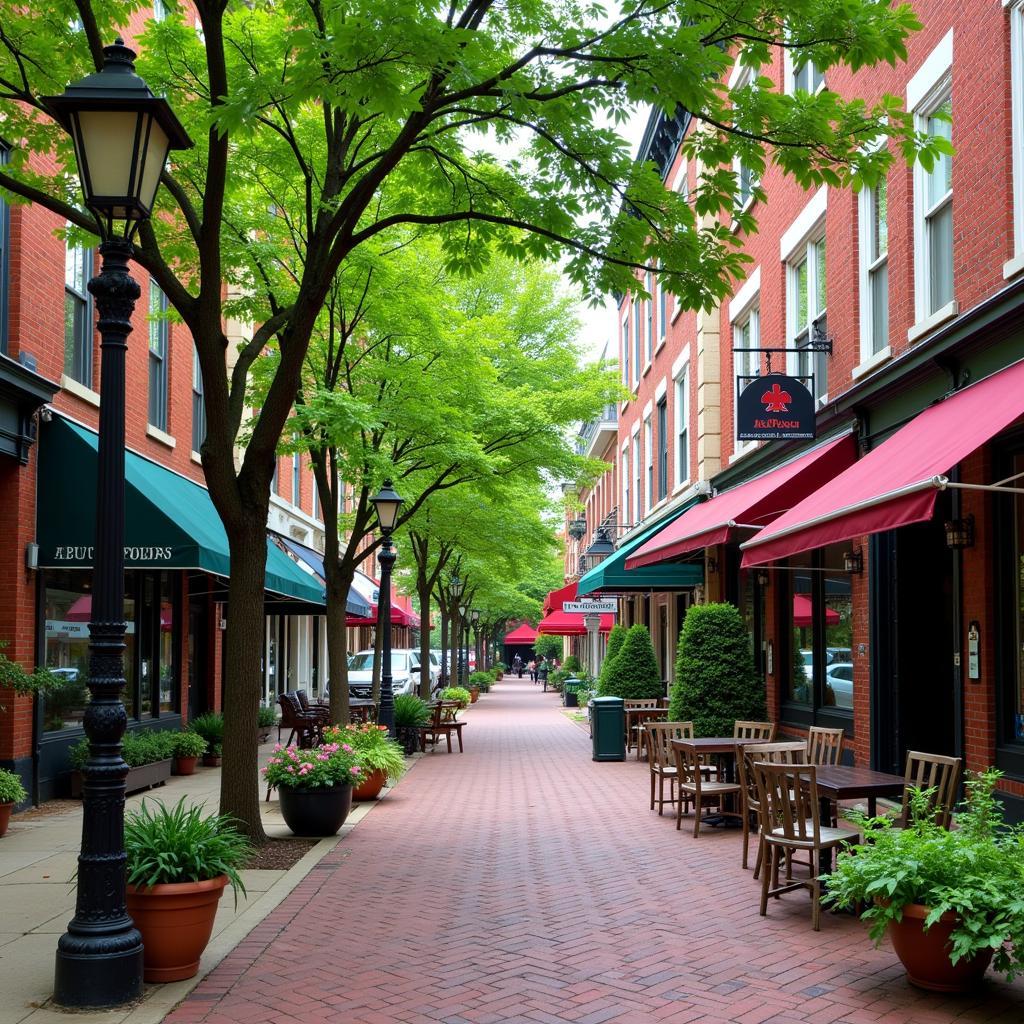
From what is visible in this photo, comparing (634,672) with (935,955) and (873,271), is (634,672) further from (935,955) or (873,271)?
(935,955)

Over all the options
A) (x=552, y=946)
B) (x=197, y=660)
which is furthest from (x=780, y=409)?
(x=197, y=660)

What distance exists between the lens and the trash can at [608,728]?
63.7 ft

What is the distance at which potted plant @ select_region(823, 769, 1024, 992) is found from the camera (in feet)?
18.5

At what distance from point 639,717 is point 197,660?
789 centimetres

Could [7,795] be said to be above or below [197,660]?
below

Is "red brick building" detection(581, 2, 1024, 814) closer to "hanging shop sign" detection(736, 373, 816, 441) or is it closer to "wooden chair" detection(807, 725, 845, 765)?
"hanging shop sign" detection(736, 373, 816, 441)

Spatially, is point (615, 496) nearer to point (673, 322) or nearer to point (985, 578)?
point (673, 322)

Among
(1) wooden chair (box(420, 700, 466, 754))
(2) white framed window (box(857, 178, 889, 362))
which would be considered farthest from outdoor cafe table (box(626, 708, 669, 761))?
(2) white framed window (box(857, 178, 889, 362))

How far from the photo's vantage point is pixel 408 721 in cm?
2086

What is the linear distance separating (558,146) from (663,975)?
564cm

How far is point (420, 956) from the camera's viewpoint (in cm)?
690

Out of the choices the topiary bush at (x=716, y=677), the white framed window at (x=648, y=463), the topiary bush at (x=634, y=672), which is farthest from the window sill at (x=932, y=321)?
the white framed window at (x=648, y=463)

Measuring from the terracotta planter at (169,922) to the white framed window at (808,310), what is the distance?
1010cm

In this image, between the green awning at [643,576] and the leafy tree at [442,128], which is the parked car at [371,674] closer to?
the green awning at [643,576]
